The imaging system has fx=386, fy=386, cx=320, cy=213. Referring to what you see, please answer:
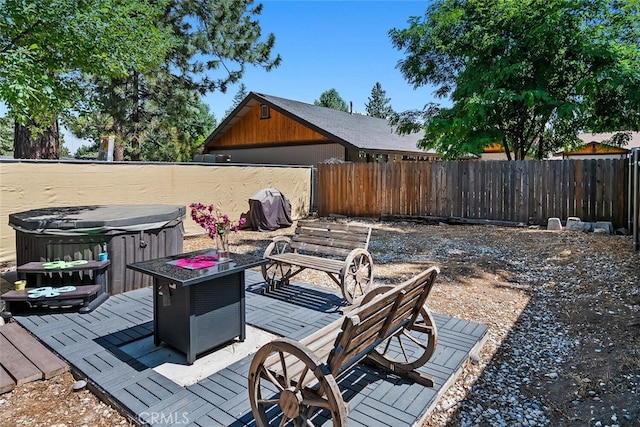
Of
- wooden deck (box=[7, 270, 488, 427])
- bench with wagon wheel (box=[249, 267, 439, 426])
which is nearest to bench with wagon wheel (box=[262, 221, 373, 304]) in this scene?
wooden deck (box=[7, 270, 488, 427])

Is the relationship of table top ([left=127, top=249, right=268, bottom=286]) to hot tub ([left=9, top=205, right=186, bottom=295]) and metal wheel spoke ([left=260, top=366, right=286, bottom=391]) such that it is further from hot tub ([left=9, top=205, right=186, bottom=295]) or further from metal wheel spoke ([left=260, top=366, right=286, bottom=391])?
hot tub ([left=9, top=205, right=186, bottom=295])

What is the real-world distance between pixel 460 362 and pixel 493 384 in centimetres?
24

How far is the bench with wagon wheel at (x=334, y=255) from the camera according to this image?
156 inches

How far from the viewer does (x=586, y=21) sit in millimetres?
9500

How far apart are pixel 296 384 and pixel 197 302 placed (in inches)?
47.2

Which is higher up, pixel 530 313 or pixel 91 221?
pixel 91 221

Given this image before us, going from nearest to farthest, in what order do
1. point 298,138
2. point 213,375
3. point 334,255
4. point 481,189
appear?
point 213,375 < point 334,255 < point 481,189 < point 298,138

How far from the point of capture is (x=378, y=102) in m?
54.3

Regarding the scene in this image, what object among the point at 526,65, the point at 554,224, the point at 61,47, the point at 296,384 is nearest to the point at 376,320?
the point at 296,384

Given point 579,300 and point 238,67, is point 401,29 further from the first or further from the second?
point 579,300

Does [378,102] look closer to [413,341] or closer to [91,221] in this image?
[91,221]

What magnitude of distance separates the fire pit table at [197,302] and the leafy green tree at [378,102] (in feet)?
176

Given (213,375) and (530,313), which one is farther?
(530,313)

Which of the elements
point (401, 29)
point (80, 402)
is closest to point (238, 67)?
point (401, 29)
